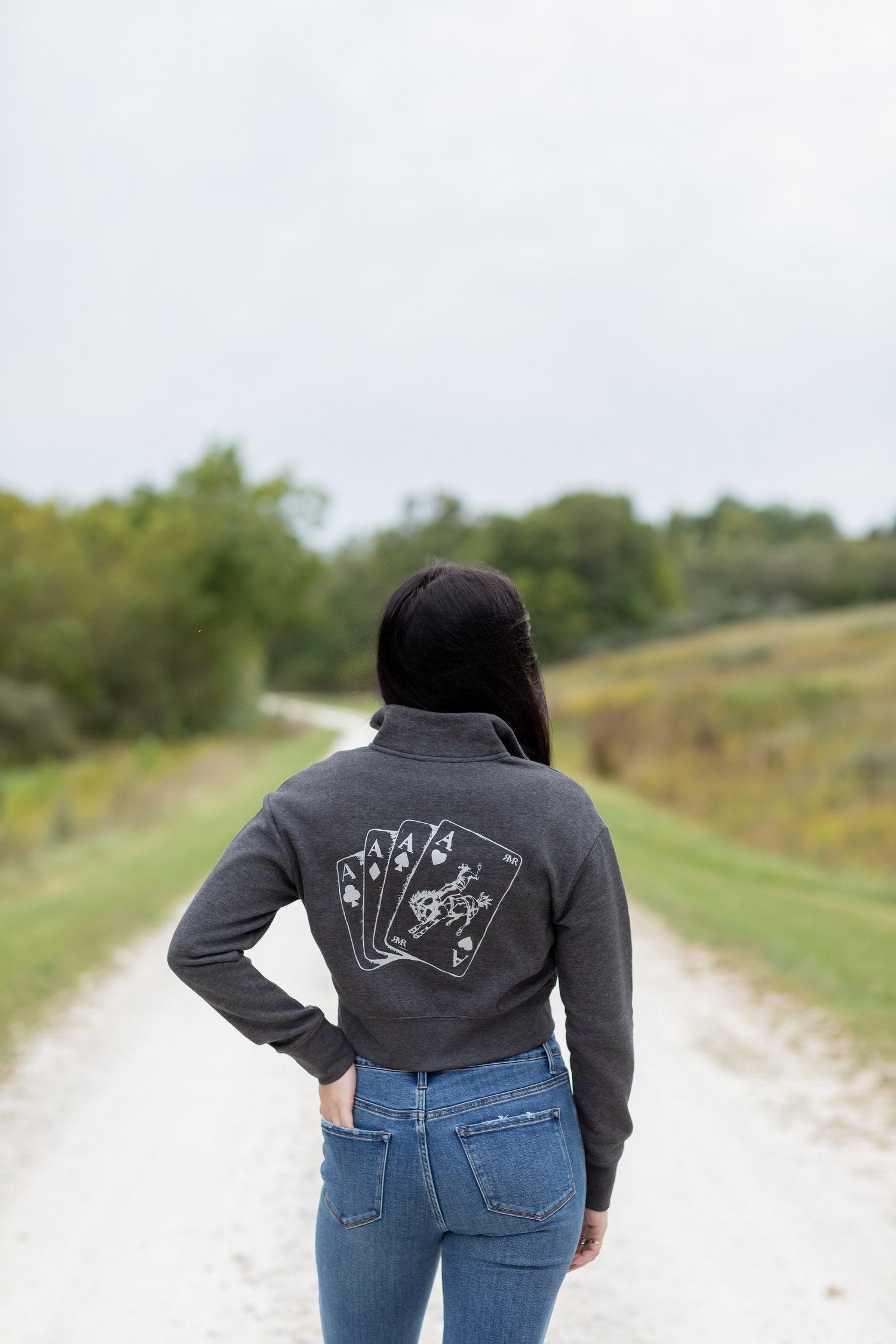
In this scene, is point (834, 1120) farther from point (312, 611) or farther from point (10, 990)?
point (312, 611)

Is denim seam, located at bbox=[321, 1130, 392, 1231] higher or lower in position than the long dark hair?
lower

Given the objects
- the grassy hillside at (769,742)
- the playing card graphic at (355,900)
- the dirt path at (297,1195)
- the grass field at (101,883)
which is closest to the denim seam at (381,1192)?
the playing card graphic at (355,900)

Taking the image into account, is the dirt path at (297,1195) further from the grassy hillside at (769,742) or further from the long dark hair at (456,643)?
the grassy hillside at (769,742)

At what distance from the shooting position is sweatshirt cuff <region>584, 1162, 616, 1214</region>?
1.79 m

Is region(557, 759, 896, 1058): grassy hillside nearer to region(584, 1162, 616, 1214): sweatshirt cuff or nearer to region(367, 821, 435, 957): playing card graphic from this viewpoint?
region(584, 1162, 616, 1214): sweatshirt cuff

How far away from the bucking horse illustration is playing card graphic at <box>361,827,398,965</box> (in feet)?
0.20

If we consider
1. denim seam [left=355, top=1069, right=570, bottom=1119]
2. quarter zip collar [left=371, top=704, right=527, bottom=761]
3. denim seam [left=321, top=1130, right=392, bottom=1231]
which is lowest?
denim seam [left=321, top=1130, right=392, bottom=1231]

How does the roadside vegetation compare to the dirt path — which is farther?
the roadside vegetation

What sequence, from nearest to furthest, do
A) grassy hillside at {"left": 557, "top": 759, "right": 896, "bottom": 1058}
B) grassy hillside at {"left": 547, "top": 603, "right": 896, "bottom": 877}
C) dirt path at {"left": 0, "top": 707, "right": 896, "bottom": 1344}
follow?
1. dirt path at {"left": 0, "top": 707, "right": 896, "bottom": 1344}
2. grassy hillside at {"left": 557, "top": 759, "right": 896, "bottom": 1058}
3. grassy hillside at {"left": 547, "top": 603, "right": 896, "bottom": 877}

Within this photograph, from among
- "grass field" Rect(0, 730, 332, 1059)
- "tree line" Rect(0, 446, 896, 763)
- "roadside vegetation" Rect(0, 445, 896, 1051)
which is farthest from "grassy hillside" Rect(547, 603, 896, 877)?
"grass field" Rect(0, 730, 332, 1059)

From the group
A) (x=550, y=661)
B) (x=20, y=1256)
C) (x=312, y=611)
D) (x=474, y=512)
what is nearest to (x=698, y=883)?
(x=20, y=1256)

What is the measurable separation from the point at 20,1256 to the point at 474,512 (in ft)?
236

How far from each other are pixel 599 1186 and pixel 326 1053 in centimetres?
50

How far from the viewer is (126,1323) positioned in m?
3.17
